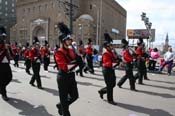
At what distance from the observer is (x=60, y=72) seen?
19.9ft

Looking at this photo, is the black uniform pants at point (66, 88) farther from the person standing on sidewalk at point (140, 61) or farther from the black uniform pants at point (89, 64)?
the black uniform pants at point (89, 64)

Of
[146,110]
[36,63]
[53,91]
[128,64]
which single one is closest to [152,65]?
[128,64]

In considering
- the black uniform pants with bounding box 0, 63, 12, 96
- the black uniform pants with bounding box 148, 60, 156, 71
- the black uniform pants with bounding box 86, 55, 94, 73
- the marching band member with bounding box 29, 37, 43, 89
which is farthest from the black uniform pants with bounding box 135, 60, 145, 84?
the black uniform pants with bounding box 148, 60, 156, 71

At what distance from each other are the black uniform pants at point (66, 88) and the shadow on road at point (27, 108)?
43.7 inches

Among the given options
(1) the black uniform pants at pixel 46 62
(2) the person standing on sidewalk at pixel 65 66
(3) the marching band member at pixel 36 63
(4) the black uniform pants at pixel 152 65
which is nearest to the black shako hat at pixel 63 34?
(2) the person standing on sidewalk at pixel 65 66

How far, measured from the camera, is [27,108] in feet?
25.2

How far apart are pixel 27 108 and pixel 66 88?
2.11 meters

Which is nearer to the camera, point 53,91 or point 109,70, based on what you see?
point 109,70

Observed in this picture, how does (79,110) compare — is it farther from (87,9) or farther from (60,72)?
(87,9)

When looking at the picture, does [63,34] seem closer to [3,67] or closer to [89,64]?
[3,67]

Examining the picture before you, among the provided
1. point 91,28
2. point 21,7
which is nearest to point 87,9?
point 91,28

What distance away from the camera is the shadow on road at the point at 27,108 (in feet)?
23.5

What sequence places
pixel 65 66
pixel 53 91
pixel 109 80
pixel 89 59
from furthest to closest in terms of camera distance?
pixel 89 59, pixel 53 91, pixel 109 80, pixel 65 66

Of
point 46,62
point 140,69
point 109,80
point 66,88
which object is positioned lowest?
point 46,62
